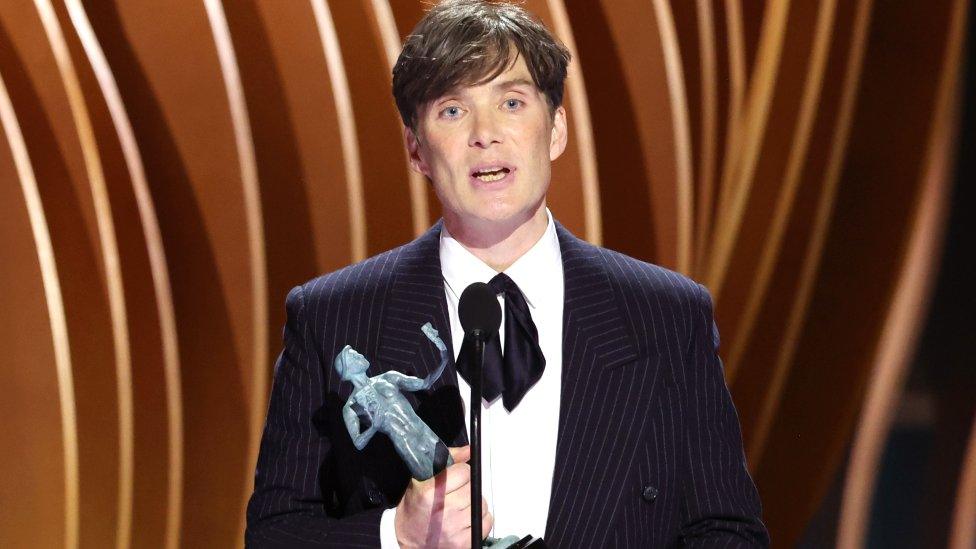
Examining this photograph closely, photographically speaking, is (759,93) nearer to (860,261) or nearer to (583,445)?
(860,261)

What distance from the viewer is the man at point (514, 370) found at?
5.68 feet

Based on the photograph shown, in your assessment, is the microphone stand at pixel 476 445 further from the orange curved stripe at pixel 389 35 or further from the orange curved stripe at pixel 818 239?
the orange curved stripe at pixel 818 239

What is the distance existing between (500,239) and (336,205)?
0.85m

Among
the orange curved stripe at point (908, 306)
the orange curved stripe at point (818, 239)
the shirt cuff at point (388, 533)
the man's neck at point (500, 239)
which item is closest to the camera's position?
the shirt cuff at point (388, 533)

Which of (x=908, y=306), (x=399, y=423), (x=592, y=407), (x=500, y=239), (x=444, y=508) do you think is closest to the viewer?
(x=399, y=423)

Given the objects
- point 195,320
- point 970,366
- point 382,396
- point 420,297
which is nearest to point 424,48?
point 420,297

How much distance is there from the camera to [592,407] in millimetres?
1761

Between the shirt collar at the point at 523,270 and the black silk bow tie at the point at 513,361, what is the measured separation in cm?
9

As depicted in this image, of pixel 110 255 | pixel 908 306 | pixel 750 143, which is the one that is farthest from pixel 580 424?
pixel 110 255

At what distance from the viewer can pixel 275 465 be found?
69.2 inches

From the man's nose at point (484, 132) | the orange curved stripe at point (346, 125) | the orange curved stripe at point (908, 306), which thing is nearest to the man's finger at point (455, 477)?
the man's nose at point (484, 132)

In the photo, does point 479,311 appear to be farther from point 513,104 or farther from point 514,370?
point 513,104

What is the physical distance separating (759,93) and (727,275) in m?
0.44

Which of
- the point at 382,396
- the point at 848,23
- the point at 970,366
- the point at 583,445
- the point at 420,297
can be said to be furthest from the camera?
the point at 848,23
